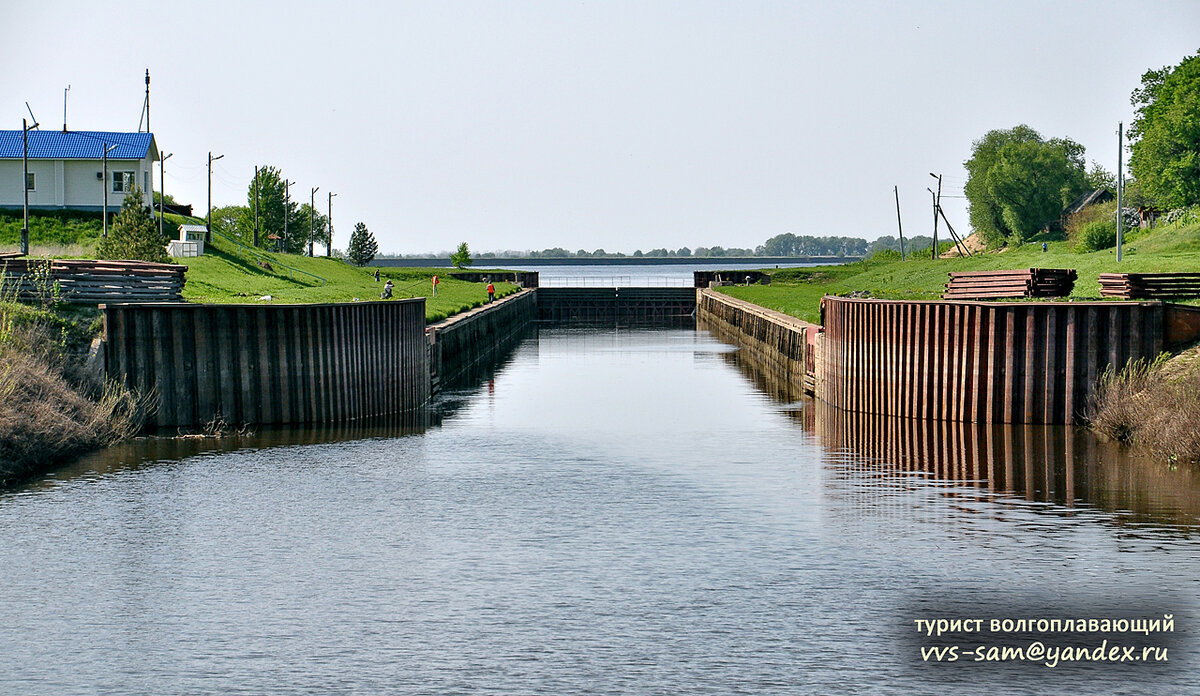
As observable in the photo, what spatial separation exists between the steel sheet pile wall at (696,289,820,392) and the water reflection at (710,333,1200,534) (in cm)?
1134

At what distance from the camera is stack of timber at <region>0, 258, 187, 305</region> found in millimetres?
37312

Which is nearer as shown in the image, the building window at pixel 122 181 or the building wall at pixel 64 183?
the building wall at pixel 64 183

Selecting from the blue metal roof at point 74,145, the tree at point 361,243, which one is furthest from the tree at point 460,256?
the blue metal roof at point 74,145

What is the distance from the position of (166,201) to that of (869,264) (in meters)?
71.6

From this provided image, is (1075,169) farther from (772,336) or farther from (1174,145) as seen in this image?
(772,336)

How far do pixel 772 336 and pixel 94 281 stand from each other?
3600 centimetres

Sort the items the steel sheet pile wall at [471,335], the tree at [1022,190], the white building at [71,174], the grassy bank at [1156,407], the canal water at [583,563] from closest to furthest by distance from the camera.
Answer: the canal water at [583,563], the grassy bank at [1156,407], the steel sheet pile wall at [471,335], the white building at [71,174], the tree at [1022,190]

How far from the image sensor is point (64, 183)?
81.4 metres

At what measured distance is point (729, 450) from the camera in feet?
114

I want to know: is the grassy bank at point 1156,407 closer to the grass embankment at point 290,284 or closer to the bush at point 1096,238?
the grass embankment at point 290,284

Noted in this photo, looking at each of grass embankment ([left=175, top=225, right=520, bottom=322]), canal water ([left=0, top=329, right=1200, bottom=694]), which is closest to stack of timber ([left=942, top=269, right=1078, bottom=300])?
canal water ([left=0, top=329, right=1200, bottom=694])

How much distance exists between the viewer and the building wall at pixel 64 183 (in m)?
80.9

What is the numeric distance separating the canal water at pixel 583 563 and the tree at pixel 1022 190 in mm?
125427

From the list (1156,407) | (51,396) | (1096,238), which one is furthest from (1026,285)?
(1096,238)
